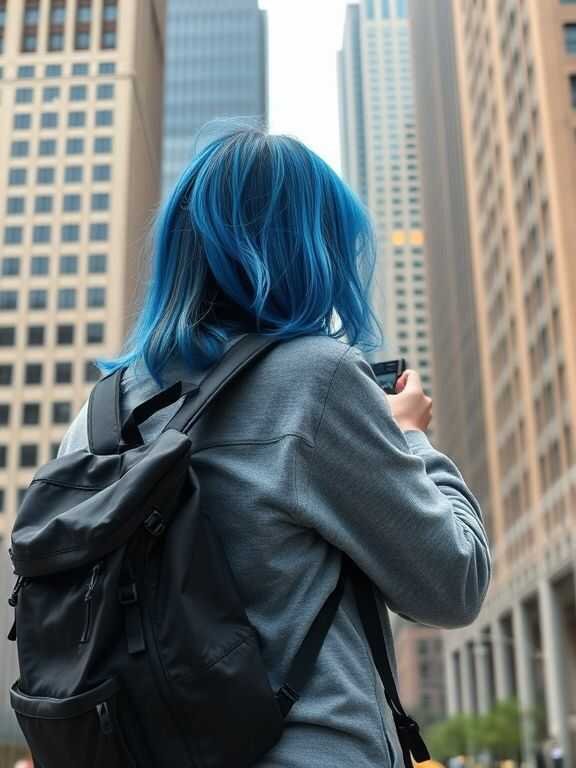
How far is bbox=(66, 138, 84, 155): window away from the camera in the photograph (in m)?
49.0

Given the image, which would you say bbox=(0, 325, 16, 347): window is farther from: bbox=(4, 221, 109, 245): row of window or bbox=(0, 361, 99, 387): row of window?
bbox=(4, 221, 109, 245): row of window

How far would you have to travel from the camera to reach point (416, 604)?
140 centimetres

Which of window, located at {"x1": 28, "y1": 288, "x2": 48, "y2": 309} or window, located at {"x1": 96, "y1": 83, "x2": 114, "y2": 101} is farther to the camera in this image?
window, located at {"x1": 28, "y1": 288, "x2": 48, "y2": 309}

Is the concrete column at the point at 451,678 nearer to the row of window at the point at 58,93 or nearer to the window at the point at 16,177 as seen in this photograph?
the window at the point at 16,177

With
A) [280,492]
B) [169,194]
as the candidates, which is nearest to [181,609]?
[280,492]

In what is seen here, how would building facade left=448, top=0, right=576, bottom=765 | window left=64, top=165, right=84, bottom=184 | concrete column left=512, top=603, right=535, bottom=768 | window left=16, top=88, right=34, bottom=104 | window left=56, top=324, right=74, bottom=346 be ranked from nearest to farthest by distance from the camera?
building facade left=448, top=0, right=576, bottom=765
concrete column left=512, top=603, right=535, bottom=768
window left=16, top=88, right=34, bottom=104
window left=56, top=324, right=74, bottom=346
window left=64, top=165, right=84, bottom=184

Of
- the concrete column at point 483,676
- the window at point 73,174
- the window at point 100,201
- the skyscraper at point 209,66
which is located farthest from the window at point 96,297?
the skyscraper at point 209,66

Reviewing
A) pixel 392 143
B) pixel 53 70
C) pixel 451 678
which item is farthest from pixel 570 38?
pixel 392 143

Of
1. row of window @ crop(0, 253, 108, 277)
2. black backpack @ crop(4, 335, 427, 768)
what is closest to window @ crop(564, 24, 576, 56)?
row of window @ crop(0, 253, 108, 277)

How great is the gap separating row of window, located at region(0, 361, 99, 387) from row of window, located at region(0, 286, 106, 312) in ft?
9.01

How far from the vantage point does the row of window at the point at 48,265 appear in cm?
4722

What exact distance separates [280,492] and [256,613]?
0.52 ft

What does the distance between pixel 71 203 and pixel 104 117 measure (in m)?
4.41

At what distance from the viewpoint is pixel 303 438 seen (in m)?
1.34
